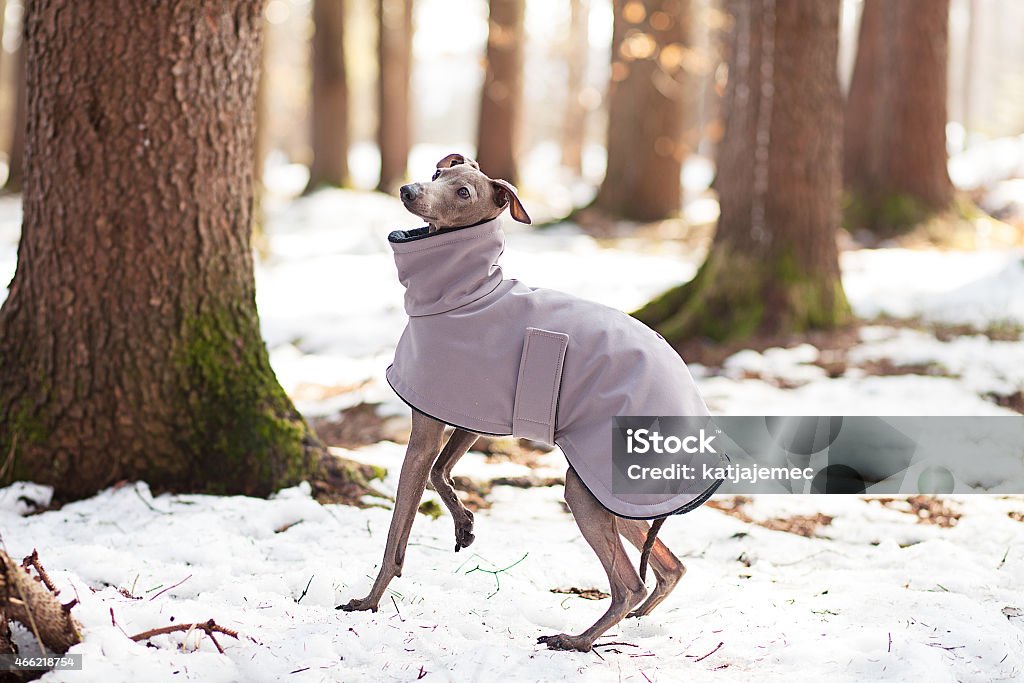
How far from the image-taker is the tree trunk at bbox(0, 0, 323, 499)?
4.43m

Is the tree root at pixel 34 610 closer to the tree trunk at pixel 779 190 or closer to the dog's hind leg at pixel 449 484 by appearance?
the dog's hind leg at pixel 449 484

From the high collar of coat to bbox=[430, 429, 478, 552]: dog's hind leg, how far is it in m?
0.61

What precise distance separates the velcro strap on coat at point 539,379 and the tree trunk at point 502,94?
43.4 ft

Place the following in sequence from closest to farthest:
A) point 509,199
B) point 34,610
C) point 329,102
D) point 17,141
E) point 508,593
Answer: point 34,610 < point 509,199 < point 508,593 < point 17,141 < point 329,102

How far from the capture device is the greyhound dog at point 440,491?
3215mm

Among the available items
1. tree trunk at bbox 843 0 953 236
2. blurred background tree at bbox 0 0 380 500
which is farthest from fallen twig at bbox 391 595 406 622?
tree trunk at bbox 843 0 953 236

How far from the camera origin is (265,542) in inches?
163

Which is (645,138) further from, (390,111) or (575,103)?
(575,103)

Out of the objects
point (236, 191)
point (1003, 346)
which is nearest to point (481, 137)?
point (1003, 346)

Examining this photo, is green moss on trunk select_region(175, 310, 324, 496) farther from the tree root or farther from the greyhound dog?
the tree root

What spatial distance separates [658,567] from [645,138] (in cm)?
1186

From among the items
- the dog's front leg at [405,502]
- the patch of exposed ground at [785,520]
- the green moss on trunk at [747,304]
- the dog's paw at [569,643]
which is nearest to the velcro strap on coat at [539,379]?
the dog's front leg at [405,502]

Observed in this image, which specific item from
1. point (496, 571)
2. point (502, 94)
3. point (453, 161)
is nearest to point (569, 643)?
point (496, 571)

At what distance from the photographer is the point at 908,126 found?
12789 mm
